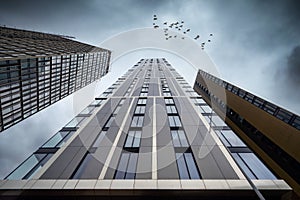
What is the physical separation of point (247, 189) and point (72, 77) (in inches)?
2174

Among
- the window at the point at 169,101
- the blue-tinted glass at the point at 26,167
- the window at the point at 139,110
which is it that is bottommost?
the blue-tinted glass at the point at 26,167

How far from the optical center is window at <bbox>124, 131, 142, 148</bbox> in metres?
15.1

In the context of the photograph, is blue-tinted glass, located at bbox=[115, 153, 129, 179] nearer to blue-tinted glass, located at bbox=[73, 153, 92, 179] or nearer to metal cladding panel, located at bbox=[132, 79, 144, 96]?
blue-tinted glass, located at bbox=[73, 153, 92, 179]

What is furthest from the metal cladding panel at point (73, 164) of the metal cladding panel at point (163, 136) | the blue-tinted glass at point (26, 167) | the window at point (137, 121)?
the metal cladding panel at point (163, 136)

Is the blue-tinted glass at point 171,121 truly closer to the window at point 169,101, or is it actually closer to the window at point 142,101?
the window at point 169,101

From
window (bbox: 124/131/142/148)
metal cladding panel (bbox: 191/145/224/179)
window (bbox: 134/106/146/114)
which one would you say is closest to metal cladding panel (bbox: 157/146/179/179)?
metal cladding panel (bbox: 191/145/224/179)

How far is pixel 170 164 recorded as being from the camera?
39.9ft

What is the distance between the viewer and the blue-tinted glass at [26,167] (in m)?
11.6

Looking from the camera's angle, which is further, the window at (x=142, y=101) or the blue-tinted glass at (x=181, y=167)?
the window at (x=142, y=101)

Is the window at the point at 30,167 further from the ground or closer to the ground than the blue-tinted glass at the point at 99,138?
closer to the ground

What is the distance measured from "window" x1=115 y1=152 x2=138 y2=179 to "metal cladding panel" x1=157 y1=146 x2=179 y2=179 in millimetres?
1944

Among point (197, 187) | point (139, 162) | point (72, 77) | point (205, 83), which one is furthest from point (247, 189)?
point (72, 77)

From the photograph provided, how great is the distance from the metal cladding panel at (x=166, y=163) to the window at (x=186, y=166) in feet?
1.40

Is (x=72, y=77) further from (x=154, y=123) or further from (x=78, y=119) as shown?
(x=154, y=123)
